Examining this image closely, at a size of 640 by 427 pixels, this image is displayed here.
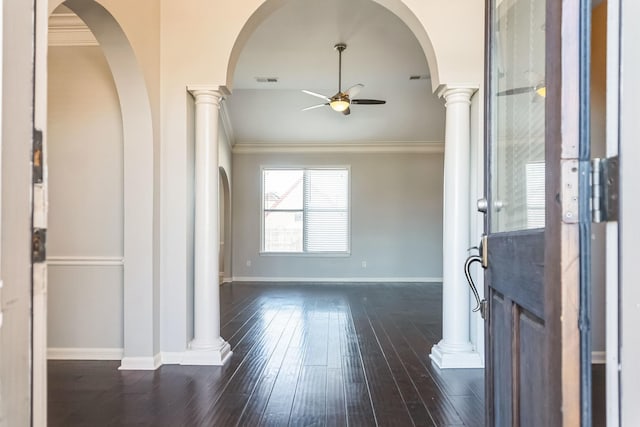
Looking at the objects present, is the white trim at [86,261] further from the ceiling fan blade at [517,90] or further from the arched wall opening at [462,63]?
the ceiling fan blade at [517,90]

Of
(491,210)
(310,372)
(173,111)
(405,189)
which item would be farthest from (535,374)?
(405,189)

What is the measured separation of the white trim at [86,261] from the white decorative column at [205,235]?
65 cm

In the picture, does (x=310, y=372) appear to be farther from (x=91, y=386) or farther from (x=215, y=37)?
(x=215, y=37)

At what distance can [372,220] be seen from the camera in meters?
8.83

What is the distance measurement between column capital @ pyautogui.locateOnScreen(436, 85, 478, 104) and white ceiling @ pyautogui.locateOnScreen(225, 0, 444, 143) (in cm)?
167

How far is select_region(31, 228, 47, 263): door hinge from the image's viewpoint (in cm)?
89

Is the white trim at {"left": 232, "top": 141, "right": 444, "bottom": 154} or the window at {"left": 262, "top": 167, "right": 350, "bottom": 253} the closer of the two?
the white trim at {"left": 232, "top": 141, "right": 444, "bottom": 154}

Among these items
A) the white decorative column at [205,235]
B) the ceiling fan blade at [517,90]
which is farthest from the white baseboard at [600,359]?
the white decorative column at [205,235]

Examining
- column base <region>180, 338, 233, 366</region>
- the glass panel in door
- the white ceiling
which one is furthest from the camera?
the white ceiling

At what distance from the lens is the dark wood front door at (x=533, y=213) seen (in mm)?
833

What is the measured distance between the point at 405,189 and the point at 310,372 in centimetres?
603

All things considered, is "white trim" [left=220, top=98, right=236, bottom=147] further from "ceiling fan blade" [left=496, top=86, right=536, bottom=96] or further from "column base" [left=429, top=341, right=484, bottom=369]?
"ceiling fan blade" [left=496, top=86, right=536, bottom=96]

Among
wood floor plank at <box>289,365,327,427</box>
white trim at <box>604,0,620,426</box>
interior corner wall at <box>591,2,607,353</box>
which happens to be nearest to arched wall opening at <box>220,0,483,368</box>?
wood floor plank at <box>289,365,327,427</box>

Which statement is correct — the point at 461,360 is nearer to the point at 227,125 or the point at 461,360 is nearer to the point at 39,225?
the point at 39,225
